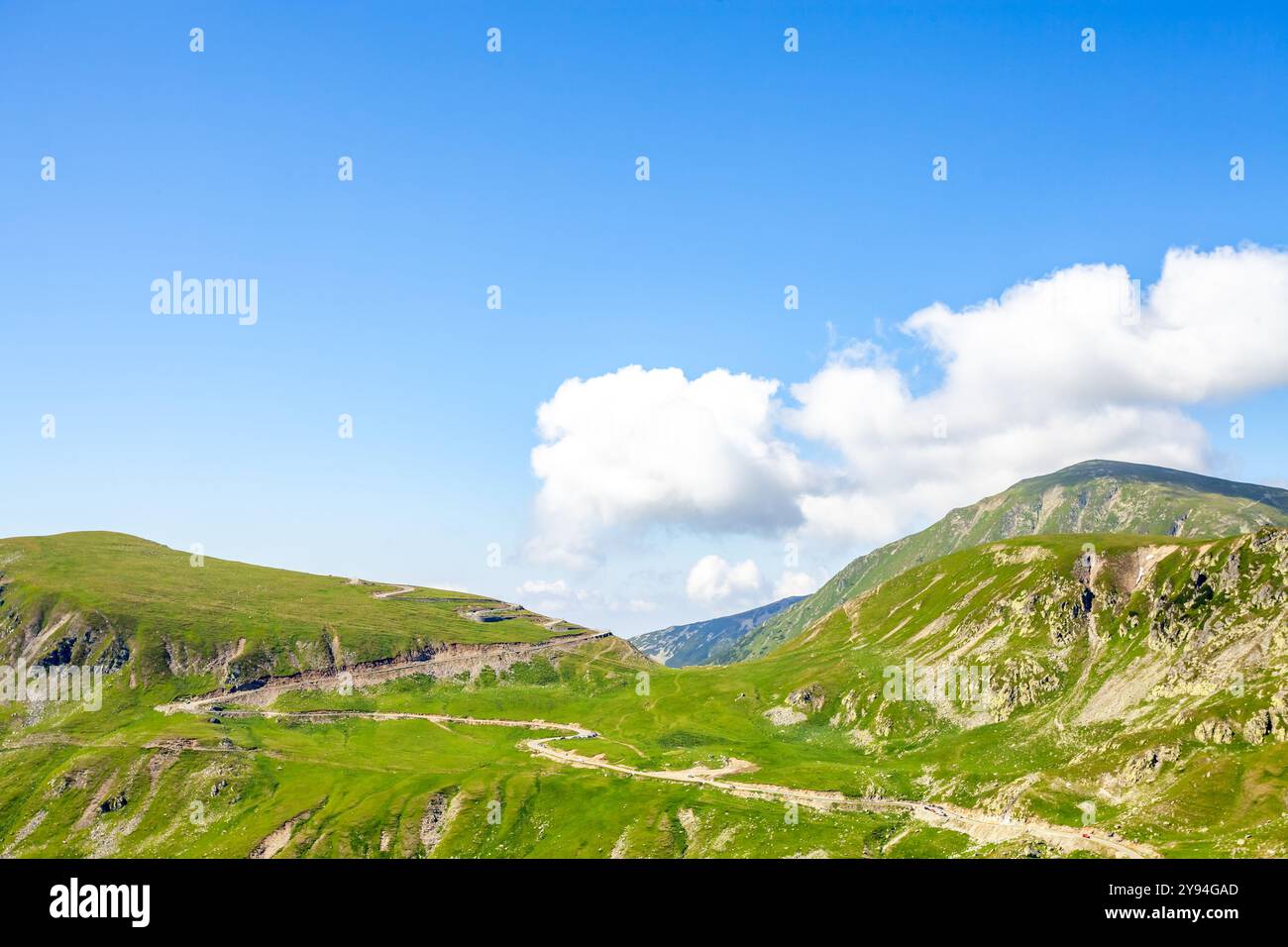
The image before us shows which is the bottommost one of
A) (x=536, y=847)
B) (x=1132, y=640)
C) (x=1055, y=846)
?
(x=536, y=847)

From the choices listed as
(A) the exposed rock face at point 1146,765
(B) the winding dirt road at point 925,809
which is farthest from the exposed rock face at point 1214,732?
(B) the winding dirt road at point 925,809

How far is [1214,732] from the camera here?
13575 centimetres

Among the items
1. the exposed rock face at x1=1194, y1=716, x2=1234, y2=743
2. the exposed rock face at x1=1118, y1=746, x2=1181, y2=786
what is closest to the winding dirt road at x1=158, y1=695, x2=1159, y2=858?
the exposed rock face at x1=1118, y1=746, x2=1181, y2=786

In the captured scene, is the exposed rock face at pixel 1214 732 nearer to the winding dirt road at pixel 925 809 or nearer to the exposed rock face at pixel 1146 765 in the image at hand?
the exposed rock face at pixel 1146 765

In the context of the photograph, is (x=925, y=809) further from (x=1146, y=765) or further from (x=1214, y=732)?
(x=1214, y=732)

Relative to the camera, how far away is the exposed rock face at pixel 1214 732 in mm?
134812

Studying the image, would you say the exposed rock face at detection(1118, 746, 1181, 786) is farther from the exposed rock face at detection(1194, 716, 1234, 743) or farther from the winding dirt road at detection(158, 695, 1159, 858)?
the winding dirt road at detection(158, 695, 1159, 858)

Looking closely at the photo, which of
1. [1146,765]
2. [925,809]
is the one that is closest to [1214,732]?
[1146,765]

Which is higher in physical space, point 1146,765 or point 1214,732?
point 1214,732

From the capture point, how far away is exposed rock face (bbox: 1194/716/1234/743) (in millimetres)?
134812
